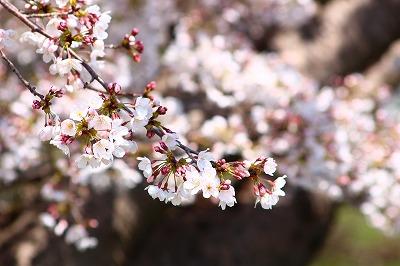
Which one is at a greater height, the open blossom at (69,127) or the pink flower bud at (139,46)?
the pink flower bud at (139,46)

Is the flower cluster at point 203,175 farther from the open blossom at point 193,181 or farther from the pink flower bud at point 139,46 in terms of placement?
the pink flower bud at point 139,46

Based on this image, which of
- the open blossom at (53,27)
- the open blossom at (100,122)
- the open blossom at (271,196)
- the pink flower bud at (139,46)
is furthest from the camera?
the pink flower bud at (139,46)

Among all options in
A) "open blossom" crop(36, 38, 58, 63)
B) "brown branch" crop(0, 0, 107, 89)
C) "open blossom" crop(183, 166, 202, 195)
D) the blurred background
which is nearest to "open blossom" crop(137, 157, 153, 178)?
"open blossom" crop(183, 166, 202, 195)

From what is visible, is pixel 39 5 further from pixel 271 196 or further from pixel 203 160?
pixel 271 196

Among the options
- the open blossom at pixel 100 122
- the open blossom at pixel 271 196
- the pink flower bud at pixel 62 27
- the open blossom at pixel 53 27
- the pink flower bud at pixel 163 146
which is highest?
the open blossom at pixel 53 27

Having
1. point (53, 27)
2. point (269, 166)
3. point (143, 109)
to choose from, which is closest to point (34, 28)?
point (53, 27)

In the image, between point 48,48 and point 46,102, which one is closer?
point 46,102

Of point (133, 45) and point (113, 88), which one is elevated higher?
point (133, 45)

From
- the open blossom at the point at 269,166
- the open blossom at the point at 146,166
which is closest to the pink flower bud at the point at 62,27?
the open blossom at the point at 146,166

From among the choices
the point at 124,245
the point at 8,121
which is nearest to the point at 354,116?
the point at 124,245
